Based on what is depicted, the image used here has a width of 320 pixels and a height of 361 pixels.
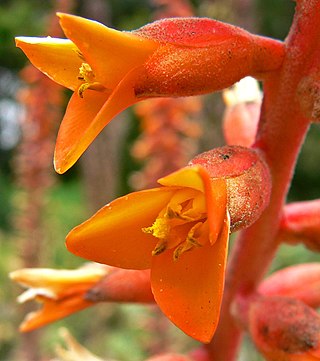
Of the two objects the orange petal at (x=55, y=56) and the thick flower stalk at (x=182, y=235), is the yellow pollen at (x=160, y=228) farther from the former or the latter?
the orange petal at (x=55, y=56)

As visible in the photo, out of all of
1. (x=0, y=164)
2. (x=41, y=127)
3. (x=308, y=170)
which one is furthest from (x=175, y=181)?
(x=0, y=164)

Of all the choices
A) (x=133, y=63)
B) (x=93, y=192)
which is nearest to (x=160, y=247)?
(x=133, y=63)

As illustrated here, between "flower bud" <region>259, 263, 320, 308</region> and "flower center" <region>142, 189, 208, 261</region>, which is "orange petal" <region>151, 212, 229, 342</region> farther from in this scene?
"flower bud" <region>259, 263, 320, 308</region>

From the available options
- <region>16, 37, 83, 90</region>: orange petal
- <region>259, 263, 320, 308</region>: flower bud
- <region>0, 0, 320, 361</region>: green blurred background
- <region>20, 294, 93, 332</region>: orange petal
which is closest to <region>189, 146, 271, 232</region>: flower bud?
<region>16, 37, 83, 90</region>: orange petal

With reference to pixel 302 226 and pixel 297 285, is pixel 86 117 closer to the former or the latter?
pixel 302 226

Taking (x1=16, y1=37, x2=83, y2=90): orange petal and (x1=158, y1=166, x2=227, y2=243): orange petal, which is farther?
(x1=16, y1=37, x2=83, y2=90): orange petal

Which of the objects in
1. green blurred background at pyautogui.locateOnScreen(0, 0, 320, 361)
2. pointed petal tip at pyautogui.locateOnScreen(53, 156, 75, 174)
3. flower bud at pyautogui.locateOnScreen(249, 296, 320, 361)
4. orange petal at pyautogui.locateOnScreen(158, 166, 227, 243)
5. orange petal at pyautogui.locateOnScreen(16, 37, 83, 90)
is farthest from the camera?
green blurred background at pyautogui.locateOnScreen(0, 0, 320, 361)

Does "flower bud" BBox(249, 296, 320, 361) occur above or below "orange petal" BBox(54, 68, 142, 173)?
below
